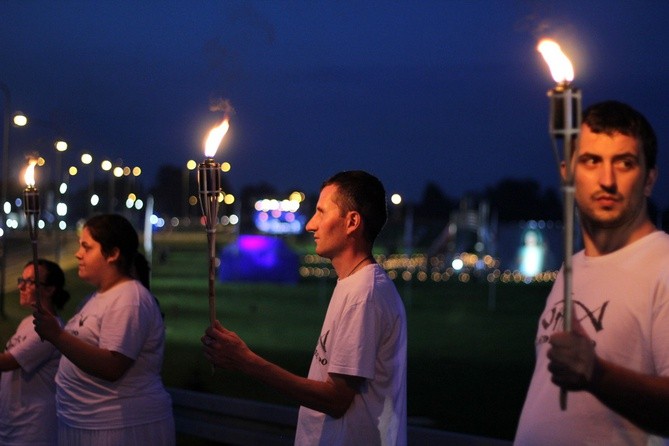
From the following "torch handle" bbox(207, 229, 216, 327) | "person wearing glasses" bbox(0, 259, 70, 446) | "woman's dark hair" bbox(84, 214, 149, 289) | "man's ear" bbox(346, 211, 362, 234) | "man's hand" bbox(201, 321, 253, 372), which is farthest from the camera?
"person wearing glasses" bbox(0, 259, 70, 446)

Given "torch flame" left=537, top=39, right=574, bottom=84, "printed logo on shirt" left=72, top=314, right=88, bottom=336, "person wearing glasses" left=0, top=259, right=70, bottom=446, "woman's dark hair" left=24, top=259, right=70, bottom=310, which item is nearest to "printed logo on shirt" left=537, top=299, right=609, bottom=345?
"torch flame" left=537, top=39, right=574, bottom=84

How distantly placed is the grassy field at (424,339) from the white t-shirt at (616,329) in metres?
8.61

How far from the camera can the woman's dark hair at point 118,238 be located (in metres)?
5.63

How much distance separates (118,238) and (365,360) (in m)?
2.23

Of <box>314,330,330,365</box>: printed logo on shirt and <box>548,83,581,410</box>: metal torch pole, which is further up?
<box>548,83,581,410</box>: metal torch pole

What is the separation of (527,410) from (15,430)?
4.19 meters

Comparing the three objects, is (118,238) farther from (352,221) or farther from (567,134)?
(567,134)

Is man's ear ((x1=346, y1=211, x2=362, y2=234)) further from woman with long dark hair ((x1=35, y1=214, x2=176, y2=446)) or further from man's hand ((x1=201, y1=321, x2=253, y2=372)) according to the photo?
woman with long dark hair ((x1=35, y1=214, x2=176, y2=446))

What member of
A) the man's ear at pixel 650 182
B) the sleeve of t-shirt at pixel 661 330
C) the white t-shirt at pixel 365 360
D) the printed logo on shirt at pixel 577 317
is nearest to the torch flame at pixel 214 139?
the white t-shirt at pixel 365 360

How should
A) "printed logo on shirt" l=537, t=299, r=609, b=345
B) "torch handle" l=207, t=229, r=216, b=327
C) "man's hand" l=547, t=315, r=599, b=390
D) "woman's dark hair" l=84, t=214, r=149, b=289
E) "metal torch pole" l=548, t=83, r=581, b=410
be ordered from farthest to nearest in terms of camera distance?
"woman's dark hair" l=84, t=214, r=149, b=289 → "torch handle" l=207, t=229, r=216, b=327 → "printed logo on shirt" l=537, t=299, r=609, b=345 → "man's hand" l=547, t=315, r=599, b=390 → "metal torch pole" l=548, t=83, r=581, b=410

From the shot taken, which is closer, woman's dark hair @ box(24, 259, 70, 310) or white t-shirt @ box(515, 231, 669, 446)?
white t-shirt @ box(515, 231, 669, 446)

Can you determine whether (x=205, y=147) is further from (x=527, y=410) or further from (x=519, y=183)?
(x=519, y=183)

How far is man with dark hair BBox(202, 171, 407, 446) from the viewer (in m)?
3.90

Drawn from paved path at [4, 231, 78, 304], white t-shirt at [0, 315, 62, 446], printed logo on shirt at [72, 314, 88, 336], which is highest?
printed logo on shirt at [72, 314, 88, 336]
